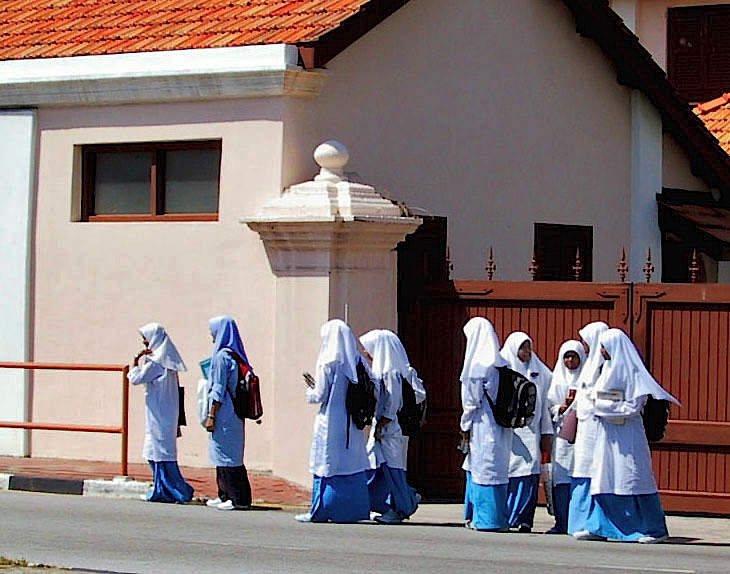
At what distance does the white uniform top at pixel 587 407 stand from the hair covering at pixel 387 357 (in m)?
1.67

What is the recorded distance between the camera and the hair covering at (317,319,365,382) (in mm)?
14625

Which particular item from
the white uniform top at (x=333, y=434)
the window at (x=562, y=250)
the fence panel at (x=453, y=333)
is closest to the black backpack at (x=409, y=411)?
the white uniform top at (x=333, y=434)

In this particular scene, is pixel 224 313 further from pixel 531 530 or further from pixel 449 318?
pixel 531 530

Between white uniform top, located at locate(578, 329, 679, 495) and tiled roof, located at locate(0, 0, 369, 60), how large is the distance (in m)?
4.88

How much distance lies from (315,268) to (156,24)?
363 cm

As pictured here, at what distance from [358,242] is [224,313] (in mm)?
1712

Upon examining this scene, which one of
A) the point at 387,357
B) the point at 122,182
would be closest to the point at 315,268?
the point at 387,357

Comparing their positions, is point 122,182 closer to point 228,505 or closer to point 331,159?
point 331,159

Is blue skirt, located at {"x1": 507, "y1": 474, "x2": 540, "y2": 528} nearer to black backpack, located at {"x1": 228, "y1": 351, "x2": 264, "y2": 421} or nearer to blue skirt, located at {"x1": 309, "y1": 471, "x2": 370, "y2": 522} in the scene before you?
blue skirt, located at {"x1": 309, "y1": 471, "x2": 370, "y2": 522}

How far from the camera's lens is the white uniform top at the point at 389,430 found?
591 inches

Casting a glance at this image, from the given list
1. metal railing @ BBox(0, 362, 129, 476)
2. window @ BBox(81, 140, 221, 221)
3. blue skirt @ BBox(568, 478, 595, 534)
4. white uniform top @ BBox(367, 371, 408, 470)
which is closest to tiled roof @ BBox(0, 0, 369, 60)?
window @ BBox(81, 140, 221, 221)

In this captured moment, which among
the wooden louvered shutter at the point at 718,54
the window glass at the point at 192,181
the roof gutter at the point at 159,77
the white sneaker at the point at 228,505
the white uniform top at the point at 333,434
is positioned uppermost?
the wooden louvered shutter at the point at 718,54

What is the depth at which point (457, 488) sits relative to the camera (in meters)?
17.1

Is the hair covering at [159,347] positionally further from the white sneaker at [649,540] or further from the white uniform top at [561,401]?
the white sneaker at [649,540]
